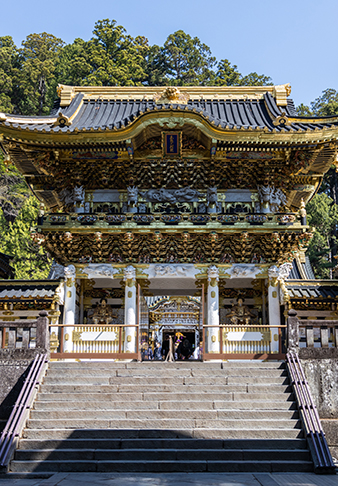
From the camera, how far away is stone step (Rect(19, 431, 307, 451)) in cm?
995

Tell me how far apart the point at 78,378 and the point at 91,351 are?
379 cm

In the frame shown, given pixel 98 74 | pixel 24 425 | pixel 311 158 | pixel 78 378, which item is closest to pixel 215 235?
pixel 311 158

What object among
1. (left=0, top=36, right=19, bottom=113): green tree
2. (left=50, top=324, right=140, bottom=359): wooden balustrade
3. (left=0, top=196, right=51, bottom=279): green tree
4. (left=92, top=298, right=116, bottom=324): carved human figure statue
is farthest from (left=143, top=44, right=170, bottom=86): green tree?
(left=50, top=324, right=140, bottom=359): wooden balustrade

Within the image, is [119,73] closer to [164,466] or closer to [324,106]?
[324,106]

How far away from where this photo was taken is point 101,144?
17.3 m

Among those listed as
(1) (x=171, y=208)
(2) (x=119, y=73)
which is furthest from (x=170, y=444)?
(2) (x=119, y=73)

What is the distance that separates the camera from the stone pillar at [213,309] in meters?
16.8

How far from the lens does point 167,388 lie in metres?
11.9

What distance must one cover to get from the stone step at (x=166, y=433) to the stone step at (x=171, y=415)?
1.59 ft

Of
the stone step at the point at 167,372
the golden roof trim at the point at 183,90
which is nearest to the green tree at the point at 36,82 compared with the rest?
the golden roof trim at the point at 183,90

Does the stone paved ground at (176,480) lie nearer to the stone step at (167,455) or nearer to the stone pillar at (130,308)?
the stone step at (167,455)

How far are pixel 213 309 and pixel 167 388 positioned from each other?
582 cm

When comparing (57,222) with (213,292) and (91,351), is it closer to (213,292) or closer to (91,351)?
(91,351)

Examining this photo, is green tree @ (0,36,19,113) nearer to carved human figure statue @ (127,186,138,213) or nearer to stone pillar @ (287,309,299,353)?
carved human figure statue @ (127,186,138,213)
